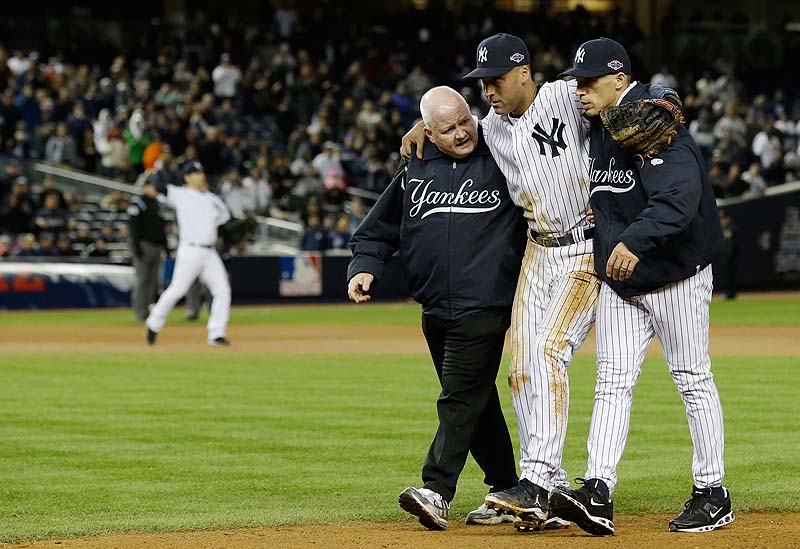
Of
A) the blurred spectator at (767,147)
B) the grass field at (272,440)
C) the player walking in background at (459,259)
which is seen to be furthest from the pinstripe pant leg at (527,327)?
the blurred spectator at (767,147)

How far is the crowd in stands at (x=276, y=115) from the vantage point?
28.2 meters

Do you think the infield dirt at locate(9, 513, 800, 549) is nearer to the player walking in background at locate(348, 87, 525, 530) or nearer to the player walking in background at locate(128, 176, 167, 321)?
the player walking in background at locate(348, 87, 525, 530)

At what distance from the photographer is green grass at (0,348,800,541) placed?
716 centimetres

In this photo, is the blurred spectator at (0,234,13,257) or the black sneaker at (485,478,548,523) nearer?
the black sneaker at (485,478,548,523)

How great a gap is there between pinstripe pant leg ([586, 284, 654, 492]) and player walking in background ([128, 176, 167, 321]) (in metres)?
15.9

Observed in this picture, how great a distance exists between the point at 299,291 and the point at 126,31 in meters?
11.5

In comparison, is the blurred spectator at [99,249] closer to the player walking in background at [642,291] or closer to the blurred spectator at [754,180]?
the blurred spectator at [754,180]

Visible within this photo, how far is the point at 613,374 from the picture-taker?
6324 millimetres

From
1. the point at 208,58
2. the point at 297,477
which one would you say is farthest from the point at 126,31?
the point at 297,477

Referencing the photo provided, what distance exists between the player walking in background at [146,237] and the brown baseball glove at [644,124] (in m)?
16.1

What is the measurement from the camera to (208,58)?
3359cm

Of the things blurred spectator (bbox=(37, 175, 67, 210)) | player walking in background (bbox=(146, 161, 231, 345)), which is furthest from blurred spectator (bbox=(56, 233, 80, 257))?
player walking in background (bbox=(146, 161, 231, 345))

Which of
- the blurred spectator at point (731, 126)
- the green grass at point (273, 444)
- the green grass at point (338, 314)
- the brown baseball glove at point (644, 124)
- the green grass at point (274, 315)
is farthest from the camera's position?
the blurred spectator at point (731, 126)

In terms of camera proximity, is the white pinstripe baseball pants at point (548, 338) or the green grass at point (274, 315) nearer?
the white pinstripe baseball pants at point (548, 338)
